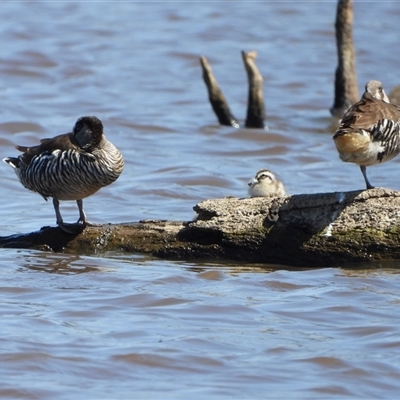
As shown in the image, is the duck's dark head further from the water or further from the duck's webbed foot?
the water

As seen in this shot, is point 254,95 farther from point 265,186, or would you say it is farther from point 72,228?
point 72,228

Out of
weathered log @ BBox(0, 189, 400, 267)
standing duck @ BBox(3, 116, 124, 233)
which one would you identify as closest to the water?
weathered log @ BBox(0, 189, 400, 267)

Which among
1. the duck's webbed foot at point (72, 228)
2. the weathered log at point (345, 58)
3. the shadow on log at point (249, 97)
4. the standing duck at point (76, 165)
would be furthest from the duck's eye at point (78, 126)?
the weathered log at point (345, 58)

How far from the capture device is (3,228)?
38.9 feet

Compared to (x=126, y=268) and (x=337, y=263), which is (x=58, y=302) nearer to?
(x=126, y=268)

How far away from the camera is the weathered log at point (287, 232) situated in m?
8.90

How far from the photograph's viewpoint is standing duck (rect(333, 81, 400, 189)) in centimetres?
901

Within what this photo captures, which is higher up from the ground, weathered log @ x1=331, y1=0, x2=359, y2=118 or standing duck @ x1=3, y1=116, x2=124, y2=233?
weathered log @ x1=331, y1=0, x2=359, y2=118

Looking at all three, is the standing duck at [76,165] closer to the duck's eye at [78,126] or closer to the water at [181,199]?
the duck's eye at [78,126]

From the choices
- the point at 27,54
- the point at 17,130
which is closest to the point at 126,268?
the point at 17,130

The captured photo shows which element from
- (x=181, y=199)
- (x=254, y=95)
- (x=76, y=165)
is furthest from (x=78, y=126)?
(x=254, y=95)

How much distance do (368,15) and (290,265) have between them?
66.6 ft

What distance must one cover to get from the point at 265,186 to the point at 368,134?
85.5 inches

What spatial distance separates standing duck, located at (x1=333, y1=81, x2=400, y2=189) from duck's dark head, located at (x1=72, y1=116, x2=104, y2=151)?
88.4 inches
